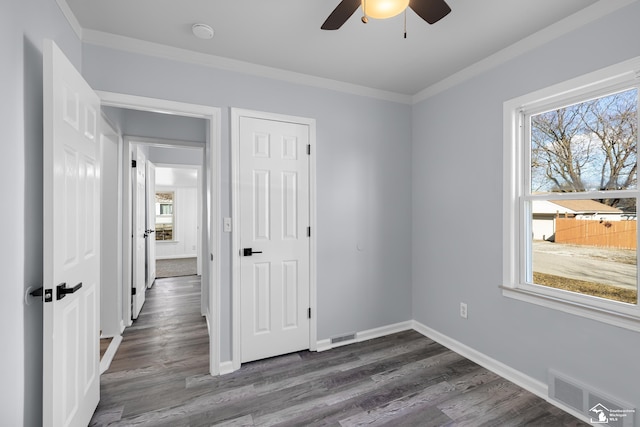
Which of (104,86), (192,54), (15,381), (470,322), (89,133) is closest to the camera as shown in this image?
(15,381)

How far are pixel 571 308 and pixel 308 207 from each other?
6.78 ft

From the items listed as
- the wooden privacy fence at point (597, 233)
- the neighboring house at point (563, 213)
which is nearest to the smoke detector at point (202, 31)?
the neighboring house at point (563, 213)

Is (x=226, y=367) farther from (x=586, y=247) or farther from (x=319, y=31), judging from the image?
(x=586, y=247)

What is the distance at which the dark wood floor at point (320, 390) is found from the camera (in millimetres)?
1932

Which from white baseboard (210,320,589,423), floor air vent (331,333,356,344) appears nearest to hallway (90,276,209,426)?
white baseboard (210,320,589,423)

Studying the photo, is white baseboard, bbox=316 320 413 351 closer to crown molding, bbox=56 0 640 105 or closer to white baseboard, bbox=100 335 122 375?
white baseboard, bbox=100 335 122 375

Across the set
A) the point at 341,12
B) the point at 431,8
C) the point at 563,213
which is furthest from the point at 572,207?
the point at 341,12

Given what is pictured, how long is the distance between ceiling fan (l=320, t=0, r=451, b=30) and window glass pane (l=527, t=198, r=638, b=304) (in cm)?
160

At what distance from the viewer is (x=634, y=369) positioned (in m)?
1.71

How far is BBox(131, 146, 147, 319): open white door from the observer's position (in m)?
3.60

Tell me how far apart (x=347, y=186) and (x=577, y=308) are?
77.2 inches

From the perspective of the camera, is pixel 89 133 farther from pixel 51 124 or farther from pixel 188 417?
pixel 188 417

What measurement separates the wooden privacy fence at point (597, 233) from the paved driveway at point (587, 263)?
0.04 metres

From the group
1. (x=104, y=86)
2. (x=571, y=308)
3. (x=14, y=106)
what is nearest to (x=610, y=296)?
(x=571, y=308)
